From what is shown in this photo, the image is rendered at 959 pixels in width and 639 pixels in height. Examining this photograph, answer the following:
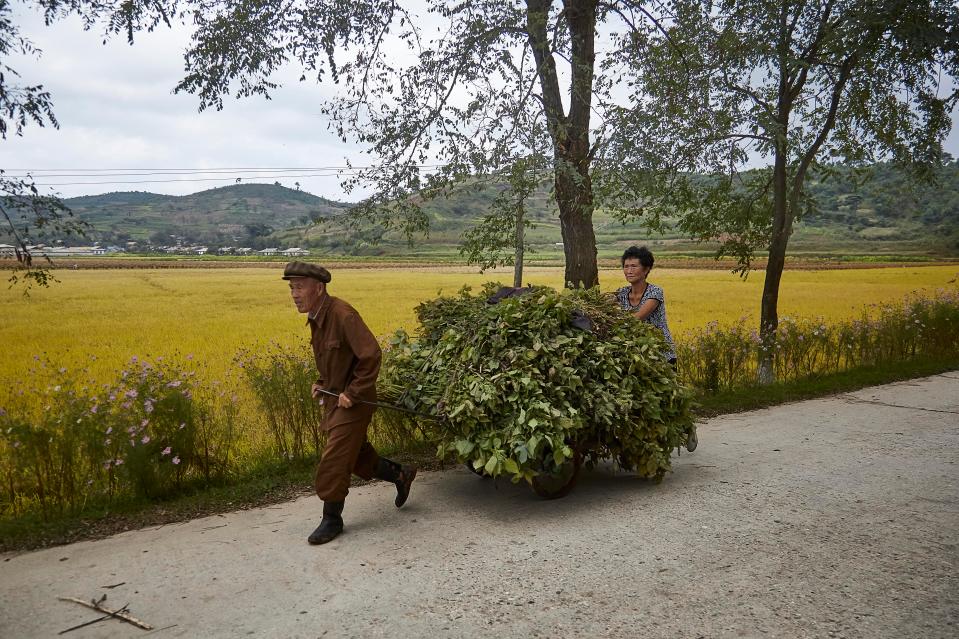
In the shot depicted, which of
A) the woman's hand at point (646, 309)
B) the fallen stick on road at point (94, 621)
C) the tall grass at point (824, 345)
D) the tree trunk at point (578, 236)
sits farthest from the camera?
the tall grass at point (824, 345)

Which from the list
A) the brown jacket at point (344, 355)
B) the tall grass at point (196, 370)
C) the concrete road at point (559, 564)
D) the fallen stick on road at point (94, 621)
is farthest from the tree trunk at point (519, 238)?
the fallen stick on road at point (94, 621)

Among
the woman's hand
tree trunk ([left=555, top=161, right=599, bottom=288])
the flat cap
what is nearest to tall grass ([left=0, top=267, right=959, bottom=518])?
the flat cap

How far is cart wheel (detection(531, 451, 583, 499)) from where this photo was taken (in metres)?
4.87

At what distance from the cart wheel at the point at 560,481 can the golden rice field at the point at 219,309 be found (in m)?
2.29

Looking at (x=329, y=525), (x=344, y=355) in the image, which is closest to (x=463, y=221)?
(x=344, y=355)

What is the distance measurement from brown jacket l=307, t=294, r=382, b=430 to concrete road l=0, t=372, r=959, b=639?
89 centimetres

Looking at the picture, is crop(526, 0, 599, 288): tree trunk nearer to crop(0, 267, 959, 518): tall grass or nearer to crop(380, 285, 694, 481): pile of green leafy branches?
crop(0, 267, 959, 518): tall grass

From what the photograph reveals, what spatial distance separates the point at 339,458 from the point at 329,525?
457 millimetres

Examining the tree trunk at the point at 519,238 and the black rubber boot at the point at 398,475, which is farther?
the tree trunk at the point at 519,238

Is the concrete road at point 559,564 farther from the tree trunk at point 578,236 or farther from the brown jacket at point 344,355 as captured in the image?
the tree trunk at point 578,236

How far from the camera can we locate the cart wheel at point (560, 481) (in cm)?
487

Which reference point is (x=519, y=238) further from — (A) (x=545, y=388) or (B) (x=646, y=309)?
(A) (x=545, y=388)

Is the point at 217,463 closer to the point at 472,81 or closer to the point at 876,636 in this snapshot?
the point at 876,636

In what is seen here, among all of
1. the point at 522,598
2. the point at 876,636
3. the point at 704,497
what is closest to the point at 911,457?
the point at 704,497
